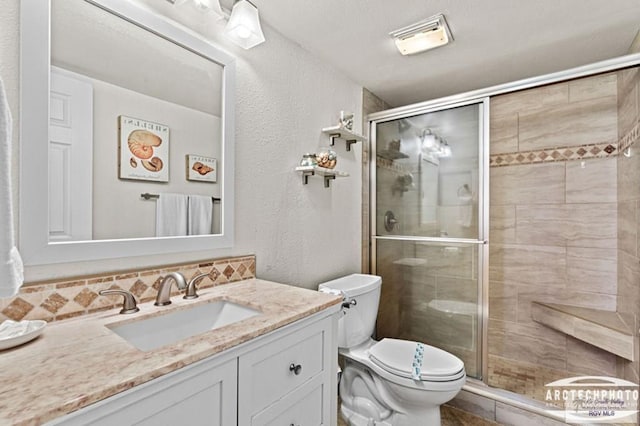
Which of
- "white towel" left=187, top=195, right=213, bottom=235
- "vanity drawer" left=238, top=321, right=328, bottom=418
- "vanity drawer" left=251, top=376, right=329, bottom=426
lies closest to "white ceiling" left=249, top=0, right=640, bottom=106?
"white towel" left=187, top=195, right=213, bottom=235

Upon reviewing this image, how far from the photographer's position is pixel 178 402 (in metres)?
0.67

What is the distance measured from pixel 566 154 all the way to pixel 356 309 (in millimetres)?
1895

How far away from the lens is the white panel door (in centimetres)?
91

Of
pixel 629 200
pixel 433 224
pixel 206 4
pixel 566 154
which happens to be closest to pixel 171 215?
pixel 206 4

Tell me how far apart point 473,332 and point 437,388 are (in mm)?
773

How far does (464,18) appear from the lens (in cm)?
156

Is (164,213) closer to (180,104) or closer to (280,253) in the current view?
(180,104)

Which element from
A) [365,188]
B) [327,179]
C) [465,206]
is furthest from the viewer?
[365,188]

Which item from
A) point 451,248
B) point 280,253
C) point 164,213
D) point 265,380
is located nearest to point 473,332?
point 451,248

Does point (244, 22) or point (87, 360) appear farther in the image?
point (244, 22)

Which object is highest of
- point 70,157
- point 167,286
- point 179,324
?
point 70,157

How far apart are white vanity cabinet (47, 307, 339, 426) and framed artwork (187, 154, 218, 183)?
28.6 inches

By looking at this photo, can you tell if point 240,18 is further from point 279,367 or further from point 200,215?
point 279,367

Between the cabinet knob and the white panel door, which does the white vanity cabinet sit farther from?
the white panel door
